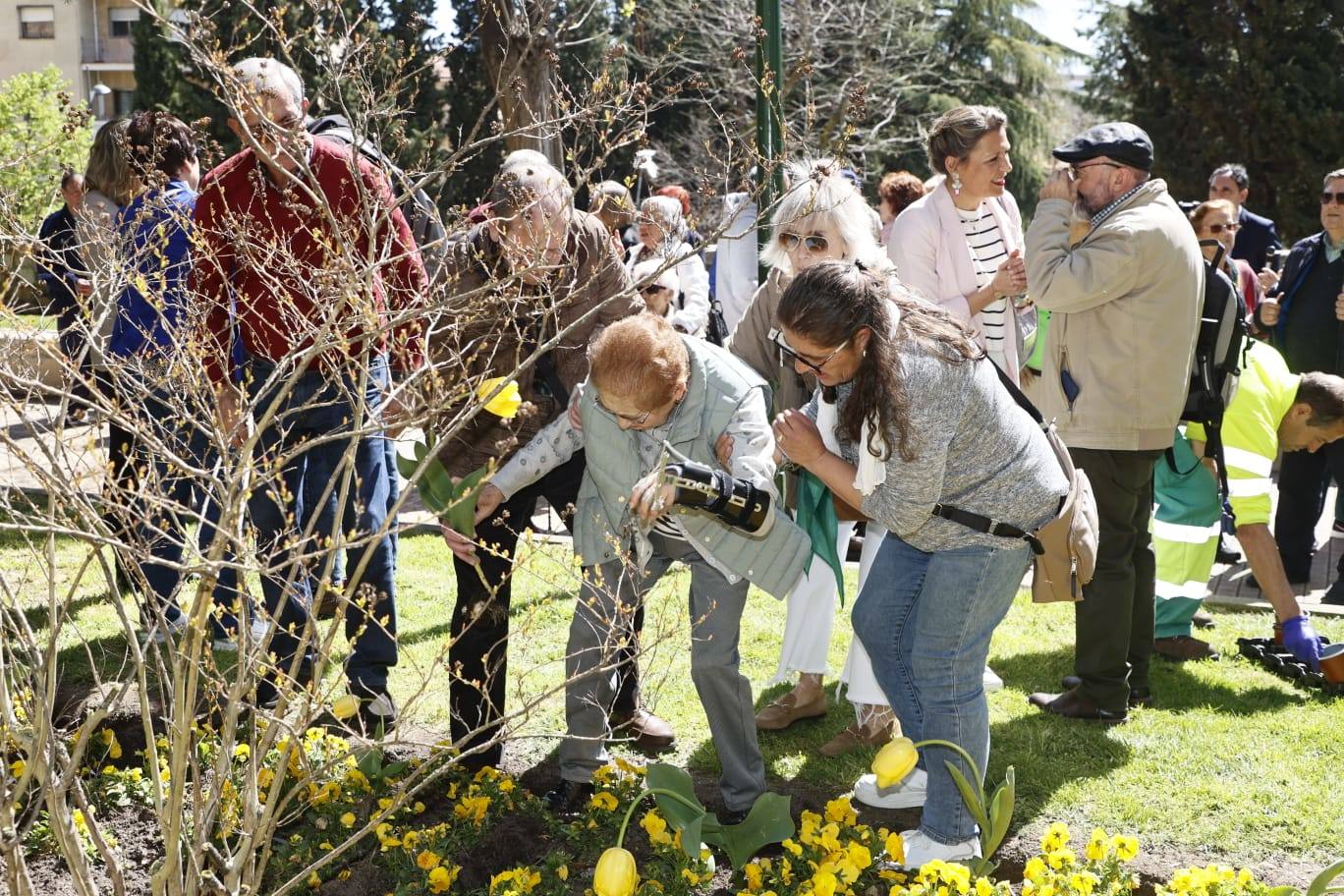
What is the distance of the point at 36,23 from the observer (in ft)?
139

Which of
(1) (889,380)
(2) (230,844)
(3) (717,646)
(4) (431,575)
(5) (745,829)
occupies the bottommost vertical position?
(4) (431,575)

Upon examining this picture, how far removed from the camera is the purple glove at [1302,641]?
468cm

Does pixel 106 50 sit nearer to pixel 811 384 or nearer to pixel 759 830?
pixel 811 384

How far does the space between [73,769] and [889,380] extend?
1.83 meters

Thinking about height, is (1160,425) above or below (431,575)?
above

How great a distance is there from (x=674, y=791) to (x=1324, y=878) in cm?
138

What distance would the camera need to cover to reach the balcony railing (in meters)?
→ 42.3

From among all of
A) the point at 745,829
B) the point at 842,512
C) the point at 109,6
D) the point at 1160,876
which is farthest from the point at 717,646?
the point at 109,6

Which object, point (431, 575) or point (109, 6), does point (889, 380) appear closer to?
point (431, 575)

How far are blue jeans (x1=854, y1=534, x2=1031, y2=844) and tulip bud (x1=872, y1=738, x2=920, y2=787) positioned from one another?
21.2 inches

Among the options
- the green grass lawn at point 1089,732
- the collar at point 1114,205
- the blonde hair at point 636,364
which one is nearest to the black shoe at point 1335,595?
the green grass lawn at point 1089,732

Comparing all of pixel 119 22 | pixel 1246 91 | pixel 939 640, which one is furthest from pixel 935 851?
pixel 119 22

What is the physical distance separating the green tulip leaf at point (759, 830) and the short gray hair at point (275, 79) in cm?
218

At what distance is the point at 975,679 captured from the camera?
3.25 meters
